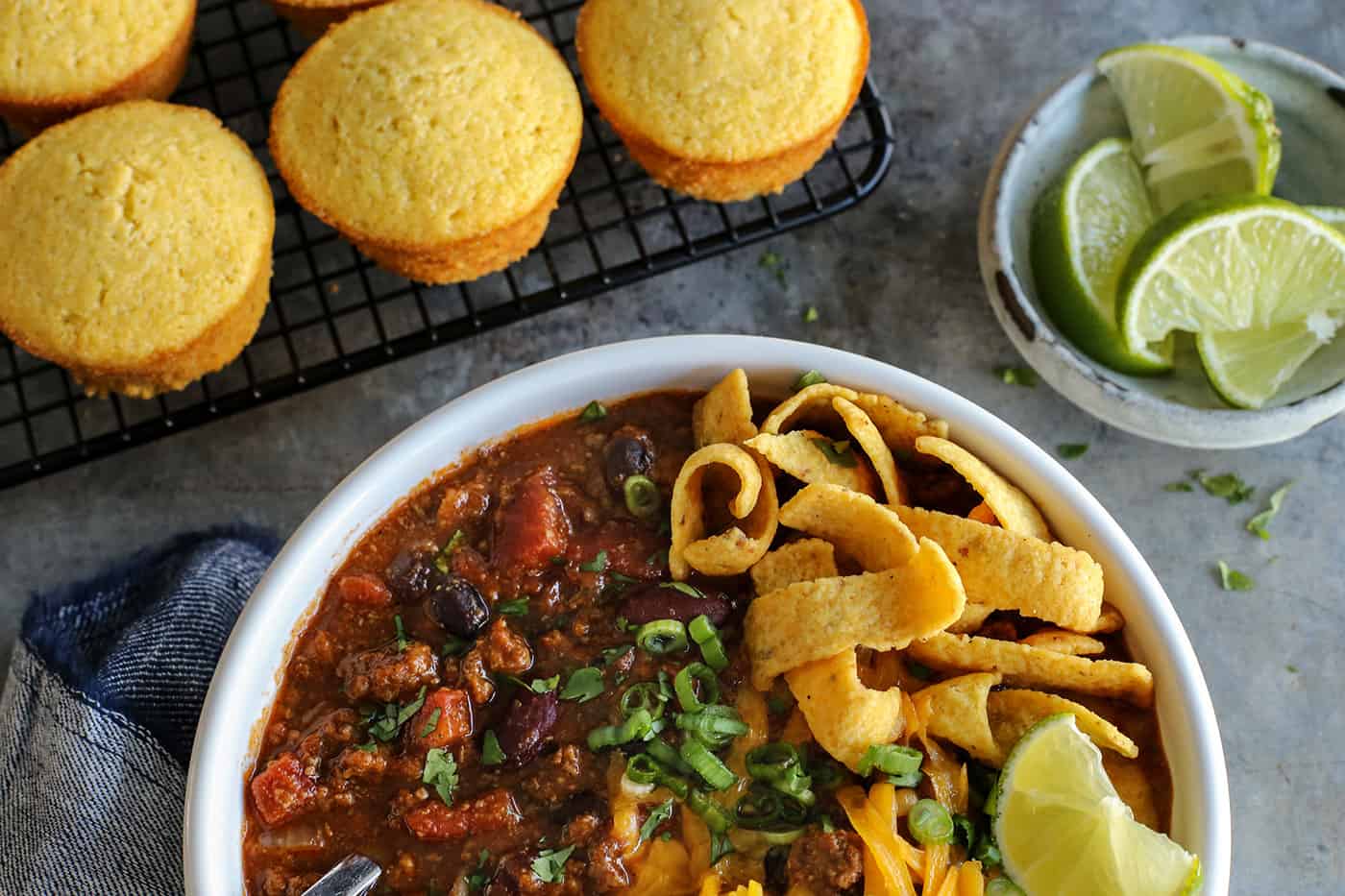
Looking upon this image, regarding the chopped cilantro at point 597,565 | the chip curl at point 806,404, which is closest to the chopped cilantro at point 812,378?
the chip curl at point 806,404

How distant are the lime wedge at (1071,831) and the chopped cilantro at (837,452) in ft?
2.50

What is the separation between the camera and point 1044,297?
4039 millimetres

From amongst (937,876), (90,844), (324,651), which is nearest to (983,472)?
(937,876)

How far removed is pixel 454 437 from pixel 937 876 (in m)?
1.53

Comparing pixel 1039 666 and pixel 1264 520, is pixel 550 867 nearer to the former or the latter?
pixel 1039 666

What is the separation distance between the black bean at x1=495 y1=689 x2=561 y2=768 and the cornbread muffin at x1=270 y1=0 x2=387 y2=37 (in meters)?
2.07

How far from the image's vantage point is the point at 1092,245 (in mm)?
3957

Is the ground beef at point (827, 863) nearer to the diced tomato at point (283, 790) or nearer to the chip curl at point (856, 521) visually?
the chip curl at point (856, 521)

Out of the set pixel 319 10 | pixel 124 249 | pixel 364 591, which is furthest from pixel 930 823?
pixel 319 10

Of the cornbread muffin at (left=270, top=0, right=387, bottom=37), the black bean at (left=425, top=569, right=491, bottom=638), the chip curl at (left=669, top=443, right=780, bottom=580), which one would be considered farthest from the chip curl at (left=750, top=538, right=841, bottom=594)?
the cornbread muffin at (left=270, top=0, right=387, bottom=37)

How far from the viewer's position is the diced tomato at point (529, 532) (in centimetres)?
327

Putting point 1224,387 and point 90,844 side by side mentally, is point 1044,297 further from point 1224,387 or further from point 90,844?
point 90,844

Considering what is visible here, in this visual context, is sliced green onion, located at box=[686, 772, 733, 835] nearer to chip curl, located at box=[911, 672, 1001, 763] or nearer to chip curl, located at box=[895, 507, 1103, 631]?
chip curl, located at box=[911, 672, 1001, 763]

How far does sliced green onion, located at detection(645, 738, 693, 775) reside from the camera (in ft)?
10.3
